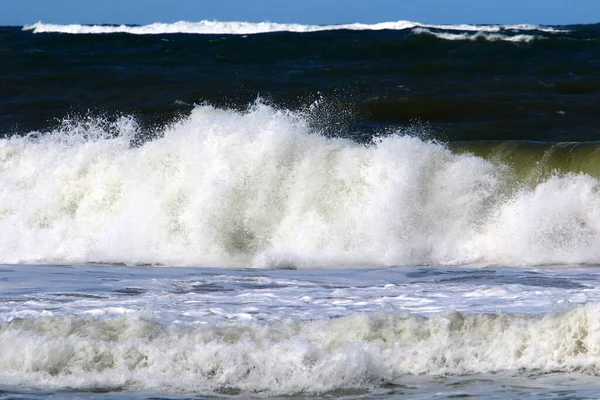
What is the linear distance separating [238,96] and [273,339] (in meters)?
15.2

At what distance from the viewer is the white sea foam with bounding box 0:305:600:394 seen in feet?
20.6

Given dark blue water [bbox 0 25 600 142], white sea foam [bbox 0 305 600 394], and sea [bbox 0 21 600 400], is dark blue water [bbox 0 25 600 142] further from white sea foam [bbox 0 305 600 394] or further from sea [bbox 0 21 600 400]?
white sea foam [bbox 0 305 600 394]

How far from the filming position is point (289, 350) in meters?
6.48

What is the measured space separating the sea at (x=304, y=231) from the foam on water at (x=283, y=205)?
1.3 inches

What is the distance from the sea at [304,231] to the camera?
6453 mm

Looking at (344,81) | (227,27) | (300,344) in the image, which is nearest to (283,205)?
(300,344)

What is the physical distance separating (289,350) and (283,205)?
22.0ft

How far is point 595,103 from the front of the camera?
65.0 feet

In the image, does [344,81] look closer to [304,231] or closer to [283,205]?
[283,205]

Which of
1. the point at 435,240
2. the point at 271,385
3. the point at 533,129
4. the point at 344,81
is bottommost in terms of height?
the point at 271,385

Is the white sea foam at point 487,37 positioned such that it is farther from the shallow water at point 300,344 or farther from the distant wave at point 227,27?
the shallow water at point 300,344

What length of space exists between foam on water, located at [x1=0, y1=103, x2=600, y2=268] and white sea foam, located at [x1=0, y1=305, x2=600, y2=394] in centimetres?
437

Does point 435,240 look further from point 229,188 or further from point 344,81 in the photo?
point 344,81

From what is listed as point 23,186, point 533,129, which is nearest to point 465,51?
point 533,129
